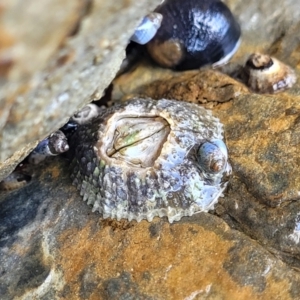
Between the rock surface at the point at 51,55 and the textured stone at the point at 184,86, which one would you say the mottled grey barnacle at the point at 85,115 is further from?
the rock surface at the point at 51,55

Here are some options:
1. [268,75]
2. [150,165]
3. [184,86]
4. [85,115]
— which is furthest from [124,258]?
[268,75]

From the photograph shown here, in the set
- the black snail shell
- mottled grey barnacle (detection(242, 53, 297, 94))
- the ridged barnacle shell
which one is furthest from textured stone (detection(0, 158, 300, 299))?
the black snail shell

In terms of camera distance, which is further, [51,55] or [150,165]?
[150,165]

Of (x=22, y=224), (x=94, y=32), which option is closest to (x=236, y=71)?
(x=22, y=224)

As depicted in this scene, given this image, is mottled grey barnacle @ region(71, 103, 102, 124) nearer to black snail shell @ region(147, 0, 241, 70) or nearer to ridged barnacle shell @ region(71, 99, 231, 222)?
ridged barnacle shell @ region(71, 99, 231, 222)

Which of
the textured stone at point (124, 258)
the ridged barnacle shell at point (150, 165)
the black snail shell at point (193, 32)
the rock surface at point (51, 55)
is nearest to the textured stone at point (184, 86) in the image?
the black snail shell at point (193, 32)

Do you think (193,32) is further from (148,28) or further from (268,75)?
(268,75)
